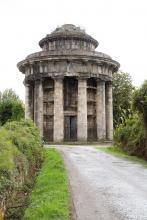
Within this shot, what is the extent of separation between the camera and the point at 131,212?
1116cm

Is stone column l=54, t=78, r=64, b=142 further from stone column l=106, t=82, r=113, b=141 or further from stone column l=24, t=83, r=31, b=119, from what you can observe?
stone column l=106, t=82, r=113, b=141

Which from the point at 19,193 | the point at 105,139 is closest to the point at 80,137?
the point at 105,139

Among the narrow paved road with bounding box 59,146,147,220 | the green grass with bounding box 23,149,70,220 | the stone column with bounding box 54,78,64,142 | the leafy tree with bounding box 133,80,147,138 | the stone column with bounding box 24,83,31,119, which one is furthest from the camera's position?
the stone column with bounding box 24,83,31,119

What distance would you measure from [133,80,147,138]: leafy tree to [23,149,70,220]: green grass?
1015cm

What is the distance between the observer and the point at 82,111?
47750mm

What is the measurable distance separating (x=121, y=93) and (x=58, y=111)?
17796mm

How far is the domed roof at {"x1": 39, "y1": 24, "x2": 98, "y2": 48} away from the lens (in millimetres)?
50281

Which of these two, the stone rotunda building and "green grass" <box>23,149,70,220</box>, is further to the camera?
the stone rotunda building

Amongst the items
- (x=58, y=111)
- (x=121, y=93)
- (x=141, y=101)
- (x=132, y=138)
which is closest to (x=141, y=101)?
(x=141, y=101)

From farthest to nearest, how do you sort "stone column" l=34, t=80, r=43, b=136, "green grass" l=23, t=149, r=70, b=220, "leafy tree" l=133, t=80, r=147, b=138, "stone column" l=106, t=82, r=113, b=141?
"stone column" l=106, t=82, r=113, b=141, "stone column" l=34, t=80, r=43, b=136, "leafy tree" l=133, t=80, r=147, b=138, "green grass" l=23, t=149, r=70, b=220

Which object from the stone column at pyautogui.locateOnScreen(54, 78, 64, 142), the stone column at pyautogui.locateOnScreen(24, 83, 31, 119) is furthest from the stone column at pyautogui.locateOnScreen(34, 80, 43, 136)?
the stone column at pyautogui.locateOnScreen(24, 83, 31, 119)

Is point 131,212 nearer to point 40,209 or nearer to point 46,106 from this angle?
point 40,209

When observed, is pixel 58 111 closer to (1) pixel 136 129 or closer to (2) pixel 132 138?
(2) pixel 132 138

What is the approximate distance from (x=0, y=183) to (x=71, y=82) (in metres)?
39.8
